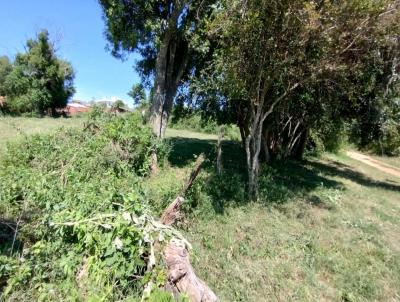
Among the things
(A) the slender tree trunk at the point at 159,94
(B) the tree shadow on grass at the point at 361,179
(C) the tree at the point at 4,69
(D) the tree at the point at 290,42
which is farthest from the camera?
(C) the tree at the point at 4,69

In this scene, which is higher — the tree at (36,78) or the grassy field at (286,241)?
the tree at (36,78)

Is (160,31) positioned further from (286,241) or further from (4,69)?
(4,69)

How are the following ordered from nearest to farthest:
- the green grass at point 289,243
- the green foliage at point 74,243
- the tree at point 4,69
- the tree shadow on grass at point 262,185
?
the green foliage at point 74,243
the green grass at point 289,243
the tree shadow on grass at point 262,185
the tree at point 4,69

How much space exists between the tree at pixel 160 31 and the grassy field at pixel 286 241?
2817 mm

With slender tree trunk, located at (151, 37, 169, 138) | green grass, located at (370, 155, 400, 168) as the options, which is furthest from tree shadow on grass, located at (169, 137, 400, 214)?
green grass, located at (370, 155, 400, 168)

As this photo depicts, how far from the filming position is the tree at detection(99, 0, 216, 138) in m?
9.83

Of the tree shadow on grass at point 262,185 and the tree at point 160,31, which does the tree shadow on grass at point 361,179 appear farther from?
the tree at point 160,31

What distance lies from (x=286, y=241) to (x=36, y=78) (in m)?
29.4

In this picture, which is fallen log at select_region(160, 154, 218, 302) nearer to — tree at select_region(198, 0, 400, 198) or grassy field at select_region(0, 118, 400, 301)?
grassy field at select_region(0, 118, 400, 301)

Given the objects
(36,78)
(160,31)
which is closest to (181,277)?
(160,31)

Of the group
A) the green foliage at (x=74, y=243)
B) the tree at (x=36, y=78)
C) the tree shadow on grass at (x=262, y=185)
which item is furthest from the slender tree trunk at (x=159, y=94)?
the tree at (x=36, y=78)

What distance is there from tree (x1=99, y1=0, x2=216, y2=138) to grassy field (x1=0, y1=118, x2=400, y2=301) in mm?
2817

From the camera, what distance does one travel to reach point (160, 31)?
390 inches

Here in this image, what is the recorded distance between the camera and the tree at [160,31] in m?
9.83
